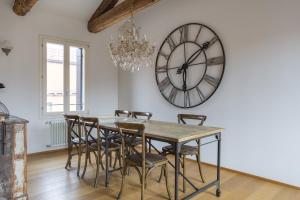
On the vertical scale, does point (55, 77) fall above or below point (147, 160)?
above

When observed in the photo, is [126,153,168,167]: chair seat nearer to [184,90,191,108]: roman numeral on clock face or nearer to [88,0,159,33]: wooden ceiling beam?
[184,90,191,108]: roman numeral on clock face

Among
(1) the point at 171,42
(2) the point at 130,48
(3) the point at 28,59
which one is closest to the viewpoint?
(2) the point at 130,48

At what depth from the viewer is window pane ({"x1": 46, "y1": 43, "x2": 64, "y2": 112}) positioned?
183 inches

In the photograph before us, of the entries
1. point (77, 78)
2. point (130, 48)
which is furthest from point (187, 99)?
point (77, 78)

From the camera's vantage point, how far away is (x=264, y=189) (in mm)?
3031

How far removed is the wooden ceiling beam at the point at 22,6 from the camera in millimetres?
3814

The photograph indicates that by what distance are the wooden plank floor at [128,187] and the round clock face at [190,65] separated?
51.6 inches

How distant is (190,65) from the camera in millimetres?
4160

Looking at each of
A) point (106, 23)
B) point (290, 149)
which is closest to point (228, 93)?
point (290, 149)

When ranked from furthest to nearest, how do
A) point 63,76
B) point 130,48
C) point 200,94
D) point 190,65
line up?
point 63,76 → point 190,65 → point 200,94 → point 130,48

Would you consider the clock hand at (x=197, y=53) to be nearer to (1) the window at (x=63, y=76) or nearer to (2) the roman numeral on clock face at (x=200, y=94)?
(2) the roman numeral on clock face at (x=200, y=94)

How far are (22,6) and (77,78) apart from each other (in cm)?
171

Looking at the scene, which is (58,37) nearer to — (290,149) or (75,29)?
(75,29)

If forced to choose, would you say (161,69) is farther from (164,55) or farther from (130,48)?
(130,48)
